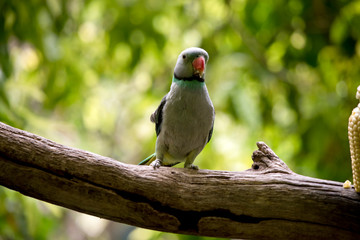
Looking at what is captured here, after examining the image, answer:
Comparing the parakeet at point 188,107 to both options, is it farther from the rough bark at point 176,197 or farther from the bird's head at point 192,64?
the rough bark at point 176,197

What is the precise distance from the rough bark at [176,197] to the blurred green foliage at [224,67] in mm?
1171

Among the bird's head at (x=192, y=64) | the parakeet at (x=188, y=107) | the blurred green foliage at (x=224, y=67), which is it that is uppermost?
the blurred green foliage at (x=224, y=67)

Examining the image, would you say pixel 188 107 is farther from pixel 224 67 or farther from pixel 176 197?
pixel 224 67

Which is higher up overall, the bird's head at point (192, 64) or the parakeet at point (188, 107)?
the bird's head at point (192, 64)

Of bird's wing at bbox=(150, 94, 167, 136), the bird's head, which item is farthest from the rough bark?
the bird's head

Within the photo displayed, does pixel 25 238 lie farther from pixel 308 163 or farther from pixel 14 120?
pixel 308 163

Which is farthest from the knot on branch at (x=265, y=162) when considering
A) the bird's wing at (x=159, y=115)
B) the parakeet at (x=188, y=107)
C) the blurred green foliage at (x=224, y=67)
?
the blurred green foliage at (x=224, y=67)

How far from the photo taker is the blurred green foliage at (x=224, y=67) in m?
3.93

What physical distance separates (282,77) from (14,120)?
9.33 ft

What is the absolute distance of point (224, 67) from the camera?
420 cm

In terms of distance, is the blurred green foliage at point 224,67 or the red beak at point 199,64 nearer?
the red beak at point 199,64

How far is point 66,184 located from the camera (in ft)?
7.15

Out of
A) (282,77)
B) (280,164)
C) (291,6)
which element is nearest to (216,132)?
(282,77)

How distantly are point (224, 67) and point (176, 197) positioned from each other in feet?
7.24
